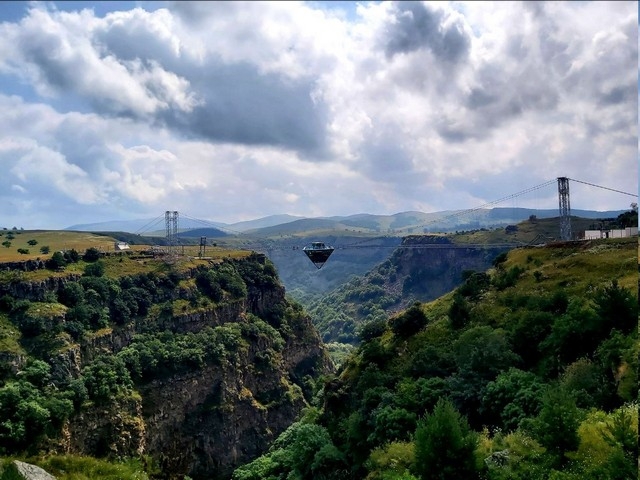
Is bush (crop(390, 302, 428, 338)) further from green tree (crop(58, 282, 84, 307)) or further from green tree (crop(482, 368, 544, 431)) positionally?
green tree (crop(58, 282, 84, 307))

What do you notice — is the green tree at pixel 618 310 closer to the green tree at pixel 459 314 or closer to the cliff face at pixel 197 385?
the green tree at pixel 459 314

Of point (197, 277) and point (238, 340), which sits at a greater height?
point (197, 277)

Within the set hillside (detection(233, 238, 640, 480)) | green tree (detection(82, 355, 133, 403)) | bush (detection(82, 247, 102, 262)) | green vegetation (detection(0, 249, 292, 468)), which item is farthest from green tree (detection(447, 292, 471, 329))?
bush (detection(82, 247, 102, 262))

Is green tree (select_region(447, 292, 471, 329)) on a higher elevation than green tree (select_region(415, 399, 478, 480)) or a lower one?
higher

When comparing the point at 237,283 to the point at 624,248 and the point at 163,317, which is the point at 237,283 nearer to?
the point at 163,317

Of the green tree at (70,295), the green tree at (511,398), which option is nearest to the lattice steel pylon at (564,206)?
the green tree at (511,398)

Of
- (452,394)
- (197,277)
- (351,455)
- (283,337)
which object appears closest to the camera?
(452,394)

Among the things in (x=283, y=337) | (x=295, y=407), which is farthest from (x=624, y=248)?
(x=283, y=337)

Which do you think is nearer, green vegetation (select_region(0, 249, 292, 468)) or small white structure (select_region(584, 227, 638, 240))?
green vegetation (select_region(0, 249, 292, 468))
